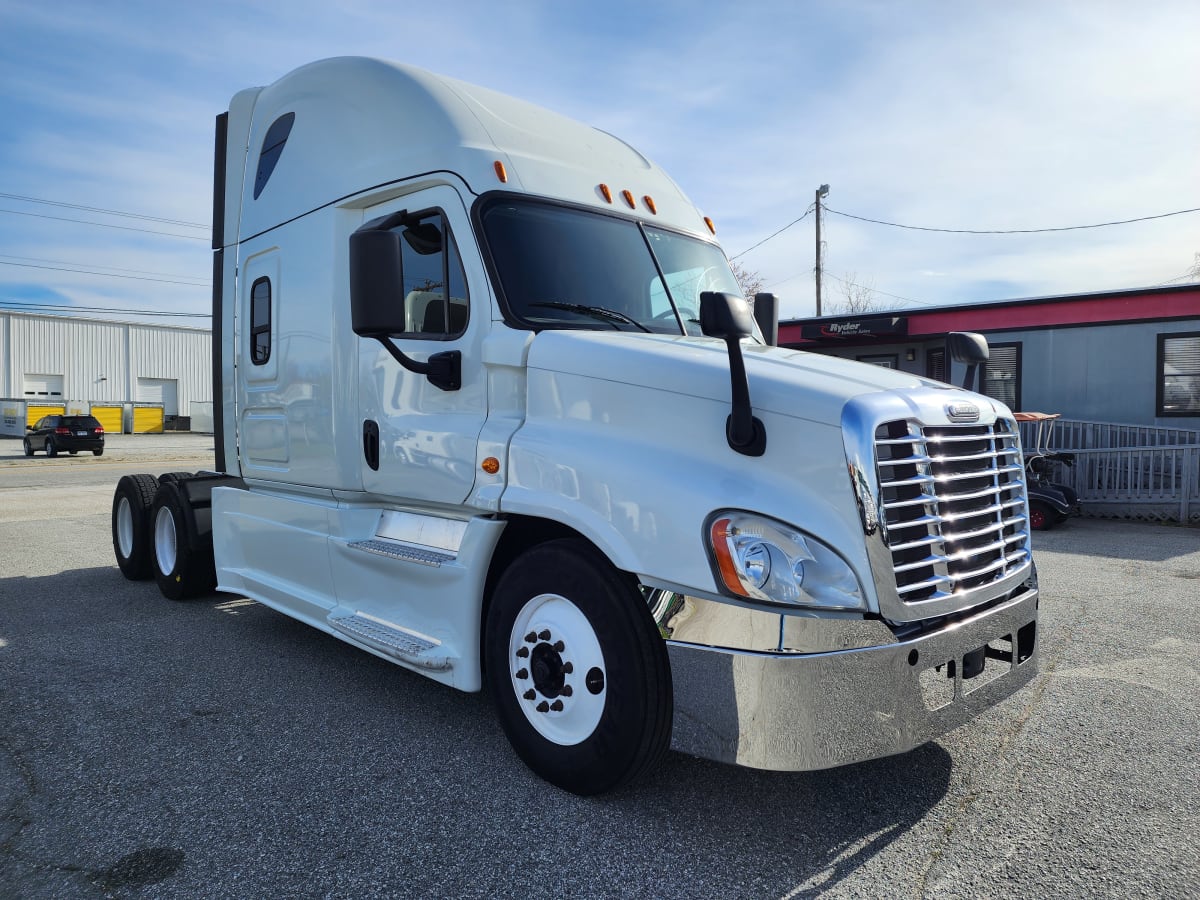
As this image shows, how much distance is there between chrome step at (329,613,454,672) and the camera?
3.81 m

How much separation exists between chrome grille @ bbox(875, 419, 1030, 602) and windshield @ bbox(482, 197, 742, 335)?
1361 millimetres

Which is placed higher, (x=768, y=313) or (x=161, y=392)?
(x=161, y=392)

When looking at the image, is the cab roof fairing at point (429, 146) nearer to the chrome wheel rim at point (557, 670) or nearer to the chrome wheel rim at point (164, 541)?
the chrome wheel rim at point (557, 670)

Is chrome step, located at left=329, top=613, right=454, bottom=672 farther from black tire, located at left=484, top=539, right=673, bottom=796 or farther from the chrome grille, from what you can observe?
the chrome grille

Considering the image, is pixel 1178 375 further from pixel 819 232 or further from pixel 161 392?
pixel 161 392

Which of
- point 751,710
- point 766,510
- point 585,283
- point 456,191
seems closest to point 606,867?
point 751,710

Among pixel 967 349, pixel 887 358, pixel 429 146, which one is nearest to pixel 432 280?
pixel 429 146

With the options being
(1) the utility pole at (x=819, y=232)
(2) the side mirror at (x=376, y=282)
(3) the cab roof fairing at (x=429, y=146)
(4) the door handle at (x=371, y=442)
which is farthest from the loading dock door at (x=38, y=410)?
(2) the side mirror at (x=376, y=282)

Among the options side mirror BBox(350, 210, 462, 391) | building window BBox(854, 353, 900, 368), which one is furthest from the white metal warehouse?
side mirror BBox(350, 210, 462, 391)

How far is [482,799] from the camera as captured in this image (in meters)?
3.30

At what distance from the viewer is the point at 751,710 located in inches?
111

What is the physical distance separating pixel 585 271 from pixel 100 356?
56166 mm

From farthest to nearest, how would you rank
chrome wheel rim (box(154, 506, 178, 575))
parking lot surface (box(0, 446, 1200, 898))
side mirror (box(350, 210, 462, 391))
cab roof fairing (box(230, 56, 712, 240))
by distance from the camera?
chrome wheel rim (box(154, 506, 178, 575)) → cab roof fairing (box(230, 56, 712, 240)) → side mirror (box(350, 210, 462, 391)) → parking lot surface (box(0, 446, 1200, 898))

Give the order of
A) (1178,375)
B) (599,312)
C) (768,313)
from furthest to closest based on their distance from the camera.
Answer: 1. (1178,375)
2. (768,313)
3. (599,312)
